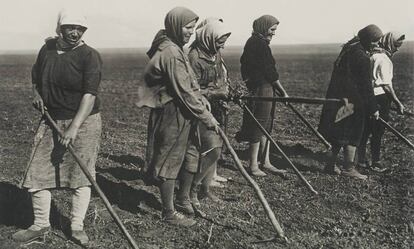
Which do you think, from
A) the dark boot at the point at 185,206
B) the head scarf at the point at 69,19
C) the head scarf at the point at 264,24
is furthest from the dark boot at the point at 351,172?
the head scarf at the point at 69,19

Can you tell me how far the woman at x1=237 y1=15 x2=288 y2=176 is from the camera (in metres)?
6.04

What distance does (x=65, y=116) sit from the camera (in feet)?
13.8

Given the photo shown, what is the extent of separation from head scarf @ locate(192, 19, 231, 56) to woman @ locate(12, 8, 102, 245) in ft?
4.00

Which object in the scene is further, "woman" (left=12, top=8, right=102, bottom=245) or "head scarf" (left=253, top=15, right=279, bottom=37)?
"head scarf" (left=253, top=15, right=279, bottom=37)

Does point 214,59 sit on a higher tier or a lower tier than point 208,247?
higher

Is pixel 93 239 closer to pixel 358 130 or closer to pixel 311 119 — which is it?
pixel 358 130

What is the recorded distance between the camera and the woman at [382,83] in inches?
251

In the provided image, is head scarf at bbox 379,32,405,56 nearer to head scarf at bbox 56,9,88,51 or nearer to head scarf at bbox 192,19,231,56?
head scarf at bbox 192,19,231,56

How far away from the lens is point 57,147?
4238 mm

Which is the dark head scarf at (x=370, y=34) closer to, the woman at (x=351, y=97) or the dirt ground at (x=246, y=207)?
the woman at (x=351, y=97)

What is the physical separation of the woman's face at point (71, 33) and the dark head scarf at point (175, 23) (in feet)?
2.41

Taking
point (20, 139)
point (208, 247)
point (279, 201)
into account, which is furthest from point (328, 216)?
point (20, 139)

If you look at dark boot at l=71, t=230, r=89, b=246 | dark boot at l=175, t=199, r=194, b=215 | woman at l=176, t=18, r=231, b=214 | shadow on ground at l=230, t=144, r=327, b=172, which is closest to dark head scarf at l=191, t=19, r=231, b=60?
woman at l=176, t=18, r=231, b=214

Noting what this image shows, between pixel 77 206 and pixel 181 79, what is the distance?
4.58 ft
